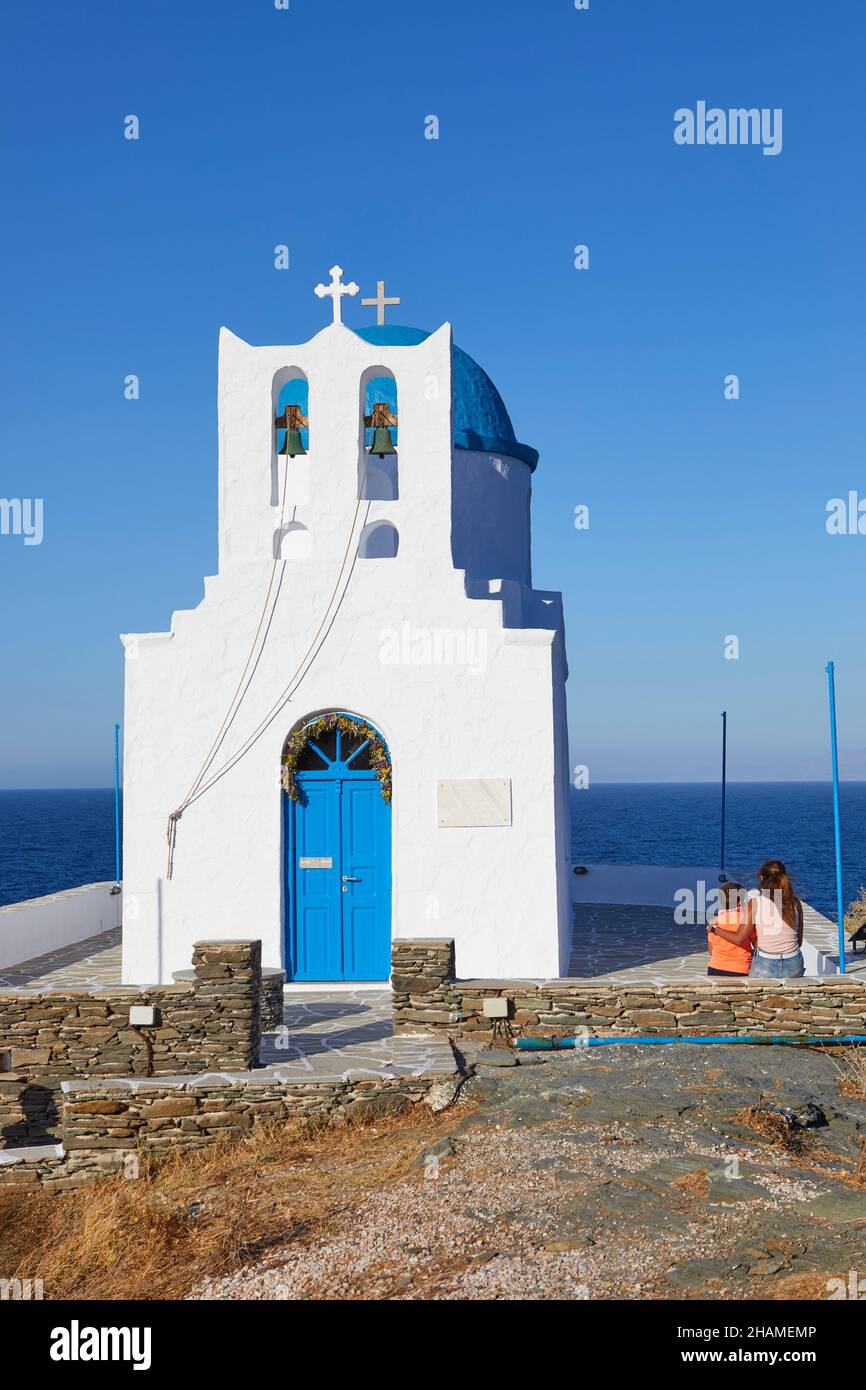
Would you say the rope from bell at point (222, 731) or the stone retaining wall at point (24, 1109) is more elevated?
Answer: the rope from bell at point (222, 731)

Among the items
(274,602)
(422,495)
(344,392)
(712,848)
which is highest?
(344,392)

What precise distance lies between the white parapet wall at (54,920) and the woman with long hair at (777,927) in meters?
8.85

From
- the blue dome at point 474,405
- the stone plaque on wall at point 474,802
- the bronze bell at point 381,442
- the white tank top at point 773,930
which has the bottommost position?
the white tank top at point 773,930

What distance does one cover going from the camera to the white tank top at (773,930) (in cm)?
1098

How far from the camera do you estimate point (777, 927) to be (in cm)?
1103

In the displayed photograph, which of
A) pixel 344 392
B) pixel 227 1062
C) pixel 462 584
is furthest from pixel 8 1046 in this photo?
pixel 344 392

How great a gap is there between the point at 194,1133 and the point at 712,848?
75.0 metres

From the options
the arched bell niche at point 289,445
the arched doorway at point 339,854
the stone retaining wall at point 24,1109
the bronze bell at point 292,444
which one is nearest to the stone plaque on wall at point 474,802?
the arched doorway at point 339,854

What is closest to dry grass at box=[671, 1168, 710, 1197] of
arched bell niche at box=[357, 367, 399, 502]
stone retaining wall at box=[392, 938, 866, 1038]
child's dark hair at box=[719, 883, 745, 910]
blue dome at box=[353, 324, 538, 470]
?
stone retaining wall at box=[392, 938, 866, 1038]

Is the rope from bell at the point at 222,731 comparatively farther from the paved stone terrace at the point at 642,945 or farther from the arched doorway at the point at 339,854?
the paved stone terrace at the point at 642,945

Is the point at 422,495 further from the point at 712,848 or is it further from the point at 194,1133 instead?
the point at 712,848

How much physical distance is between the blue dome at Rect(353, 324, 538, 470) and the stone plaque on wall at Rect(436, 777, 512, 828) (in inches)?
208
